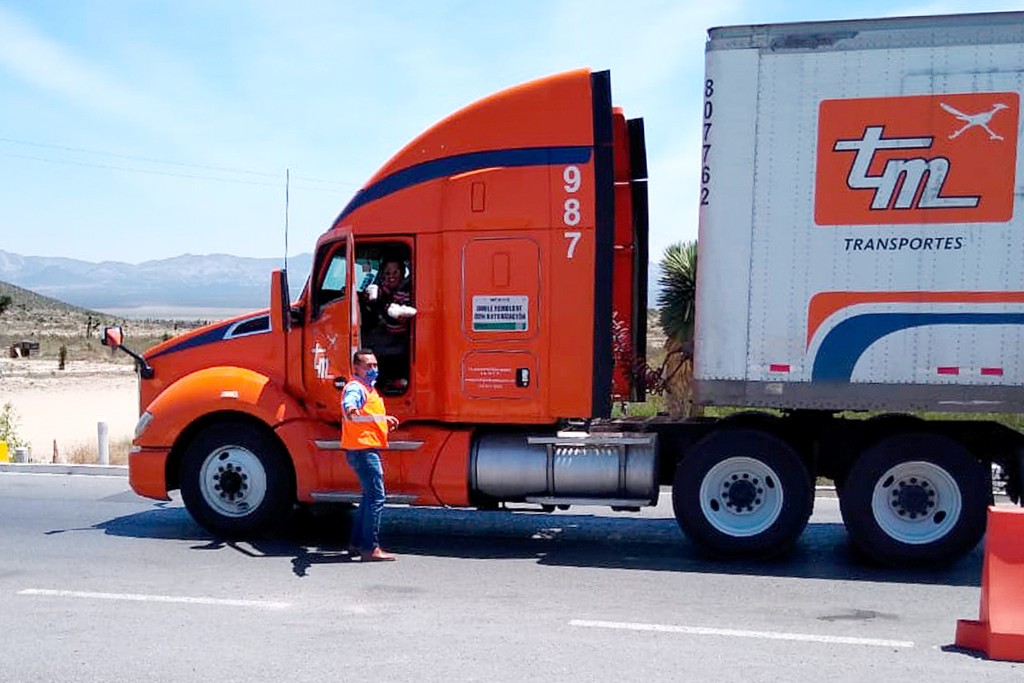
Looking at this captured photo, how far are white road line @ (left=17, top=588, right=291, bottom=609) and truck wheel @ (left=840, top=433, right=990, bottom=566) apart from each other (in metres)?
4.34

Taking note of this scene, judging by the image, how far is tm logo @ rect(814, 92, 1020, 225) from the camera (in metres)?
7.75

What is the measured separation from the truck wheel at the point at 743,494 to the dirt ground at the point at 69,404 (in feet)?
32.2

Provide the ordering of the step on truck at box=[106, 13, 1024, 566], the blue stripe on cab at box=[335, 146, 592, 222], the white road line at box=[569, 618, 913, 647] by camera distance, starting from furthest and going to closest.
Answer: the blue stripe on cab at box=[335, 146, 592, 222] → the step on truck at box=[106, 13, 1024, 566] → the white road line at box=[569, 618, 913, 647]

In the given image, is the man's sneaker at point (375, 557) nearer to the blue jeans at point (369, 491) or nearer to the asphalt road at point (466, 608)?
the blue jeans at point (369, 491)

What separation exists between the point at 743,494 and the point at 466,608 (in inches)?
101

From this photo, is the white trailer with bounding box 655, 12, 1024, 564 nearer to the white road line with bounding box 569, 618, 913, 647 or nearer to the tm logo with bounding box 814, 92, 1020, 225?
the tm logo with bounding box 814, 92, 1020, 225

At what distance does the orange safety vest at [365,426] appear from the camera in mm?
8469

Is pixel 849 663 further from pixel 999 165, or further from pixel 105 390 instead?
pixel 105 390

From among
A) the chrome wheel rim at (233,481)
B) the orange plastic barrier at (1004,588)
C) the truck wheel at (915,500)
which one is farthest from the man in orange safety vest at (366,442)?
the orange plastic barrier at (1004,588)

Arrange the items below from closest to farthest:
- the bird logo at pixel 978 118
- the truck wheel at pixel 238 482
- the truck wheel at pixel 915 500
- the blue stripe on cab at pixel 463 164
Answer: the bird logo at pixel 978 118, the truck wheel at pixel 915 500, the blue stripe on cab at pixel 463 164, the truck wheel at pixel 238 482

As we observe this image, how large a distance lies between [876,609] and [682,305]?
16.2 feet

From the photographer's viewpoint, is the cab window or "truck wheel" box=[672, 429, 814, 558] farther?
the cab window

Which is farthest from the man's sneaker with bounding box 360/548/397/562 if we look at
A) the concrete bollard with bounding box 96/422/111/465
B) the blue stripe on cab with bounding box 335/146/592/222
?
the concrete bollard with bounding box 96/422/111/465

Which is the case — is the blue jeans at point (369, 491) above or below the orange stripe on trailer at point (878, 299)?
below
